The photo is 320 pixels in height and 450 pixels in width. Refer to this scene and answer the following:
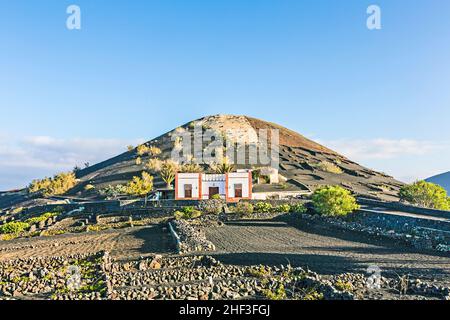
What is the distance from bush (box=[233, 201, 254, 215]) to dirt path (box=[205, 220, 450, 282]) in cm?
471

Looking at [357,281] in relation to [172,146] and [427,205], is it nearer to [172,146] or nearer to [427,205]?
[427,205]

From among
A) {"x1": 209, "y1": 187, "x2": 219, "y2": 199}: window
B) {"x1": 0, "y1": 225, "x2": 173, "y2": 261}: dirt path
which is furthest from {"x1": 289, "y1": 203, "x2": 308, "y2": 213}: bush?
{"x1": 0, "y1": 225, "x2": 173, "y2": 261}: dirt path

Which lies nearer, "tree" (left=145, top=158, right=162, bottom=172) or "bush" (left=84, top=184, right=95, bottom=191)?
"bush" (left=84, top=184, right=95, bottom=191)

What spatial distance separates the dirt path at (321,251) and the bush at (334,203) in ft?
7.21

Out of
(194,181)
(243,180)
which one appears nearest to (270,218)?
(243,180)

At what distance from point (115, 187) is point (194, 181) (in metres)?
21.3

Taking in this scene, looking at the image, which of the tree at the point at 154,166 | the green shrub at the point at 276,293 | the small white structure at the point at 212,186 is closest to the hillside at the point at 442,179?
the tree at the point at 154,166

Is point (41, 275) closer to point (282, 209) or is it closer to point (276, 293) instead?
point (276, 293)

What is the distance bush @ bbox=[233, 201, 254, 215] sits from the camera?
32059 millimetres

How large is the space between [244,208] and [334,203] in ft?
28.5

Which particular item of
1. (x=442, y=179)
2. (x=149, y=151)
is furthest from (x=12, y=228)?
(x=442, y=179)

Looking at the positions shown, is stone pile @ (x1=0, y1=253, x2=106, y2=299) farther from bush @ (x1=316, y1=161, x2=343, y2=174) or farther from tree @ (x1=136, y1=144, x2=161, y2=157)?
bush @ (x1=316, y1=161, x2=343, y2=174)

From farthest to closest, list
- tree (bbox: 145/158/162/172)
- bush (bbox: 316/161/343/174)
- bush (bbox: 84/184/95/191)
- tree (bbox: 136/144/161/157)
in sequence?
tree (bbox: 136/144/161/157) → bush (bbox: 316/161/343/174) → tree (bbox: 145/158/162/172) → bush (bbox: 84/184/95/191)
